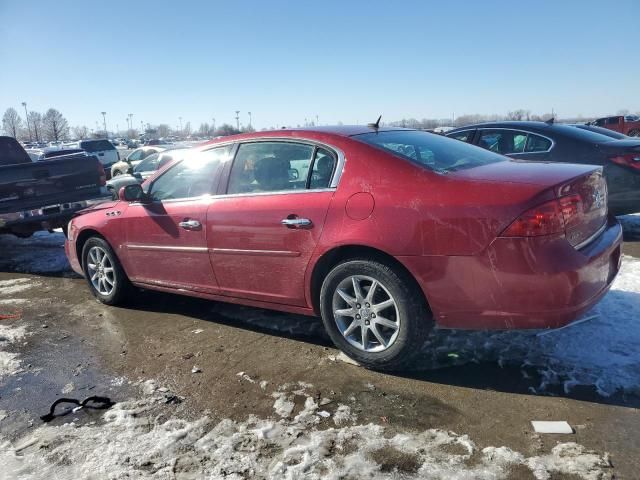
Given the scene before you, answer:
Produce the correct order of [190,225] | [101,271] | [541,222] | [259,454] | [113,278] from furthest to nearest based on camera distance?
[101,271] → [113,278] → [190,225] → [541,222] → [259,454]

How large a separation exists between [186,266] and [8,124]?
131 m

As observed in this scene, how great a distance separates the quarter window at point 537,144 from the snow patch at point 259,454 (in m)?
5.16

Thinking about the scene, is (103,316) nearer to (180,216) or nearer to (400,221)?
(180,216)

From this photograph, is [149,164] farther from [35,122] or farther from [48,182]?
[35,122]

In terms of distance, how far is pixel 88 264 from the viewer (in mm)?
5375

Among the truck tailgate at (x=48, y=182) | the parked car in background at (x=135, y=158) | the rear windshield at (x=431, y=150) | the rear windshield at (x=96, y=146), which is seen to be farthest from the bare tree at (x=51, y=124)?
the rear windshield at (x=431, y=150)

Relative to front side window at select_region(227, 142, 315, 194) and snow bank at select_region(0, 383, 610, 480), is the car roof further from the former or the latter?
snow bank at select_region(0, 383, 610, 480)

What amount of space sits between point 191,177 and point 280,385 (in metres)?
2.03

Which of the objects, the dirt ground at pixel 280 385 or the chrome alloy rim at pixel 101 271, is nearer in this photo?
the dirt ground at pixel 280 385

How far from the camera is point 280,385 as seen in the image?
3.30 metres

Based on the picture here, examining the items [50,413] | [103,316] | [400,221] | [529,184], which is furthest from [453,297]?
[103,316]

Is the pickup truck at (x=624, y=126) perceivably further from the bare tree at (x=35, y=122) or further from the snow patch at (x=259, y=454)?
the bare tree at (x=35, y=122)

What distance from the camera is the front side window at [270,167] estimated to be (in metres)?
3.69

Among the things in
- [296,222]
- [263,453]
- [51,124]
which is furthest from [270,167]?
[51,124]
